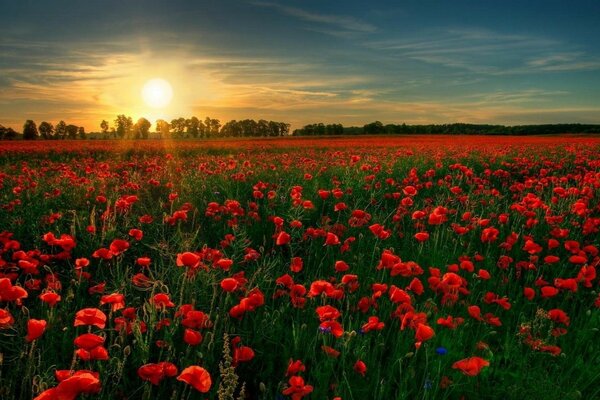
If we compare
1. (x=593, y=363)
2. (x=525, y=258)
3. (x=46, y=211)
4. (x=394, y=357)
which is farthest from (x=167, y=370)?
(x=46, y=211)

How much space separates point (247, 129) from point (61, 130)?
38540 mm

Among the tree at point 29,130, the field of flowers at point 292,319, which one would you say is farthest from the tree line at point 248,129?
the field of flowers at point 292,319

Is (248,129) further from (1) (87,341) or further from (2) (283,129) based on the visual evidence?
(1) (87,341)

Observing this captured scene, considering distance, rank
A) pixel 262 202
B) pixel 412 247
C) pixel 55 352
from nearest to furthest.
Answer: pixel 55 352 < pixel 412 247 < pixel 262 202

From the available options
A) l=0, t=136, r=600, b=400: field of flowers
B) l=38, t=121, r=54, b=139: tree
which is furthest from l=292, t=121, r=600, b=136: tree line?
l=0, t=136, r=600, b=400: field of flowers

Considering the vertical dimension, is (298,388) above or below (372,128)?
below

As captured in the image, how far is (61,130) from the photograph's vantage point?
298 feet

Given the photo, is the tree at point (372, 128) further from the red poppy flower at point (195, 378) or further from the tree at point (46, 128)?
the red poppy flower at point (195, 378)

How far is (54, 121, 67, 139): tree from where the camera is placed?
89188 millimetres

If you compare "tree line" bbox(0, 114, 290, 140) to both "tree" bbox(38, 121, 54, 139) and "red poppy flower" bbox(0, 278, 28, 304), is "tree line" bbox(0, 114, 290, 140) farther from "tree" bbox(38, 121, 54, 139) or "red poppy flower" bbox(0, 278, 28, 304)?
"red poppy flower" bbox(0, 278, 28, 304)

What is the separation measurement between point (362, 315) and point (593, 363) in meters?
1.27

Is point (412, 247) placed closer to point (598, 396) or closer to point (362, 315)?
point (362, 315)

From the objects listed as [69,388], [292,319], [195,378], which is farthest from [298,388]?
[69,388]

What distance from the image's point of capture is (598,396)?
217cm
